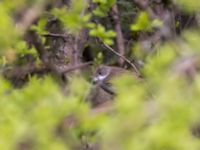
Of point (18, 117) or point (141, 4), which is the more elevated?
point (18, 117)

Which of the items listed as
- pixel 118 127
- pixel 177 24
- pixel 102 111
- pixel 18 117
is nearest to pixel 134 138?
pixel 118 127

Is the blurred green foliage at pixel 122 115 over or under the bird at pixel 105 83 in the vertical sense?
over

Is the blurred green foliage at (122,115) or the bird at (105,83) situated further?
the bird at (105,83)

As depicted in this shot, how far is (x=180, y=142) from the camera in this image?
1.42 meters

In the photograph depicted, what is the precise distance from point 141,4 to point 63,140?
141 cm

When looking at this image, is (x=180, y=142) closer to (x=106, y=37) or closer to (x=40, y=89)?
(x=40, y=89)

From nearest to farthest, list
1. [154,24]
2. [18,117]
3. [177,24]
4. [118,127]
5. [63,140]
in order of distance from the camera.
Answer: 1. [118,127]
2. [18,117]
3. [63,140]
4. [154,24]
5. [177,24]

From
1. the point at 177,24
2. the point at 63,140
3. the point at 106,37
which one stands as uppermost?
the point at 63,140

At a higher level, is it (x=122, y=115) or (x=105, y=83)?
(x=122, y=115)

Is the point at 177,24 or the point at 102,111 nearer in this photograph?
the point at 102,111

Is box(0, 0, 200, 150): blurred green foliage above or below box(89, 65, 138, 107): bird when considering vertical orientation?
above

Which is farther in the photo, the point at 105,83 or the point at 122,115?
the point at 105,83

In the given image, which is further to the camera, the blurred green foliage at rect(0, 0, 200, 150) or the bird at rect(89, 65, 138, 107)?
the bird at rect(89, 65, 138, 107)

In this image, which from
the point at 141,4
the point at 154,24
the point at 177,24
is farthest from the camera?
the point at 177,24
